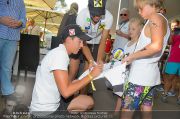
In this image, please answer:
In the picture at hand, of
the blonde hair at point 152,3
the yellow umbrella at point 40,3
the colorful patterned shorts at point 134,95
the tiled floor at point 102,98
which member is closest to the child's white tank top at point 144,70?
the colorful patterned shorts at point 134,95

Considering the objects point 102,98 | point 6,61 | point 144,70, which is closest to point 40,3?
point 102,98

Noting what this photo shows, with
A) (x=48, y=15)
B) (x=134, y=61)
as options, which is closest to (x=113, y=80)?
(x=134, y=61)

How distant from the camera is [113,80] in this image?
3.22 m

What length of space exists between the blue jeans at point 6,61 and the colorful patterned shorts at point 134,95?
194cm

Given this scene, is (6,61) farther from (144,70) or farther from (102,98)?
(102,98)

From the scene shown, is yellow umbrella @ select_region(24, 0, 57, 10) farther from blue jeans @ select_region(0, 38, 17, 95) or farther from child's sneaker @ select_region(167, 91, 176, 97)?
blue jeans @ select_region(0, 38, 17, 95)

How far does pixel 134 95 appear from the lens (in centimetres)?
343

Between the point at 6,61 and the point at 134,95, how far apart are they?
2082 mm

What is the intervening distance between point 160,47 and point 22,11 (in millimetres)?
2373

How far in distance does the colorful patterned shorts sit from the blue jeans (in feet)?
6.37

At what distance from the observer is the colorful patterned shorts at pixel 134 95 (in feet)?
11.2

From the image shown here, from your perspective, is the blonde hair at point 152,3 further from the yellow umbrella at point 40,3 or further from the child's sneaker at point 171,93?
the yellow umbrella at point 40,3

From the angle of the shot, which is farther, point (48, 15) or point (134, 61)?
point (48, 15)

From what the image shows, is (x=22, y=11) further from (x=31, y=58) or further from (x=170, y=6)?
(x=170, y=6)
